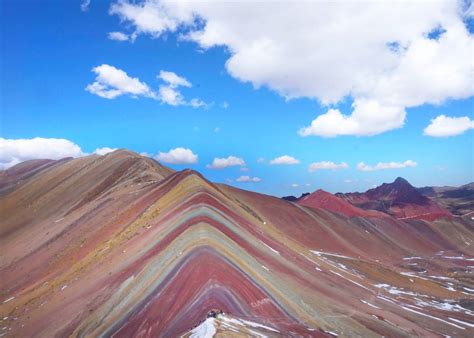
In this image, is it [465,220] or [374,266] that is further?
[465,220]

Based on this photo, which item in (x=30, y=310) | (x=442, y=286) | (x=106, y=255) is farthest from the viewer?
(x=442, y=286)

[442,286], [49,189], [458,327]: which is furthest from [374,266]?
[49,189]

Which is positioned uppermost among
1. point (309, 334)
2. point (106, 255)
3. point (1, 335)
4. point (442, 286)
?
point (106, 255)

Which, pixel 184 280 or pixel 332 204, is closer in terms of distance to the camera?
pixel 184 280

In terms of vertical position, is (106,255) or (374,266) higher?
(106,255)

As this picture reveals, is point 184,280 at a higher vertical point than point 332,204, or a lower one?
lower

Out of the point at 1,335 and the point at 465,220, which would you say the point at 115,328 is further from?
the point at 465,220

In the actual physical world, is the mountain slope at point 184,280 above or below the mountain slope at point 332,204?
below

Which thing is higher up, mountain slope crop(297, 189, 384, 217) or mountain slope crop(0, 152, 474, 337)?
mountain slope crop(297, 189, 384, 217)
